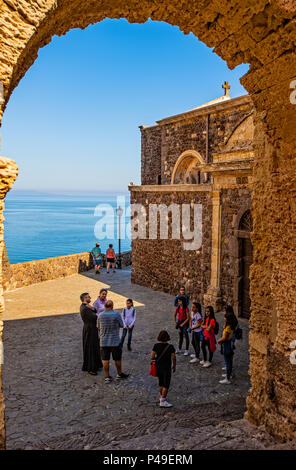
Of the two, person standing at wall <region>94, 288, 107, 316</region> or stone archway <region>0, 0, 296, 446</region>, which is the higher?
stone archway <region>0, 0, 296, 446</region>

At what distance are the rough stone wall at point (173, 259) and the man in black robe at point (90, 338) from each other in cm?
577

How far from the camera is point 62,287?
15797mm

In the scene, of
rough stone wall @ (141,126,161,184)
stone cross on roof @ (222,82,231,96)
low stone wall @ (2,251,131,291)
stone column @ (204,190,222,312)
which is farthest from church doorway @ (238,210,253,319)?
rough stone wall @ (141,126,161,184)

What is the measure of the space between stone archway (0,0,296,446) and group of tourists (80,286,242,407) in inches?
62.3

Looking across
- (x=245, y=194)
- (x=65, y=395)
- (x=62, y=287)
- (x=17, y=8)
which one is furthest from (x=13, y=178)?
(x=62, y=287)

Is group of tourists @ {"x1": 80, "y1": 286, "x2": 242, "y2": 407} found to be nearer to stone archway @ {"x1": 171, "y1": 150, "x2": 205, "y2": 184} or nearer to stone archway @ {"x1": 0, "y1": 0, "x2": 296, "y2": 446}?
stone archway @ {"x1": 0, "y1": 0, "x2": 296, "y2": 446}

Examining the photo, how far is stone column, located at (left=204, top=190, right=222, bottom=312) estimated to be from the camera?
1152cm

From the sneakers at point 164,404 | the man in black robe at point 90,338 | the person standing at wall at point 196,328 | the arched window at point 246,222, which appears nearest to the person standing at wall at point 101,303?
the man in black robe at point 90,338

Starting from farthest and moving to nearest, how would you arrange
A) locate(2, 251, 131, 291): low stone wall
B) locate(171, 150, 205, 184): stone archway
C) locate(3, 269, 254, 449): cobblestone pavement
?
locate(171, 150, 205, 184): stone archway
locate(2, 251, 131, 291): low stone wall
locate(3, 269, 254, 449): cobblestone pavement

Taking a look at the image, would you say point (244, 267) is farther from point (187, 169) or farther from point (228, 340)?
point (187, 169)

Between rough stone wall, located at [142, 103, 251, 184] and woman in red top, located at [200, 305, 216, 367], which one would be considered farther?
rough stone wall, located at [142, 103, 251, 184]

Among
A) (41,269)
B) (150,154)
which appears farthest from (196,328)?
(150,154)

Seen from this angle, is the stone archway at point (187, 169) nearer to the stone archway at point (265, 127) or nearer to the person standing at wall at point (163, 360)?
the person standing at wall at point (163, 360)

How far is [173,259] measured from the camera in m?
14.2
